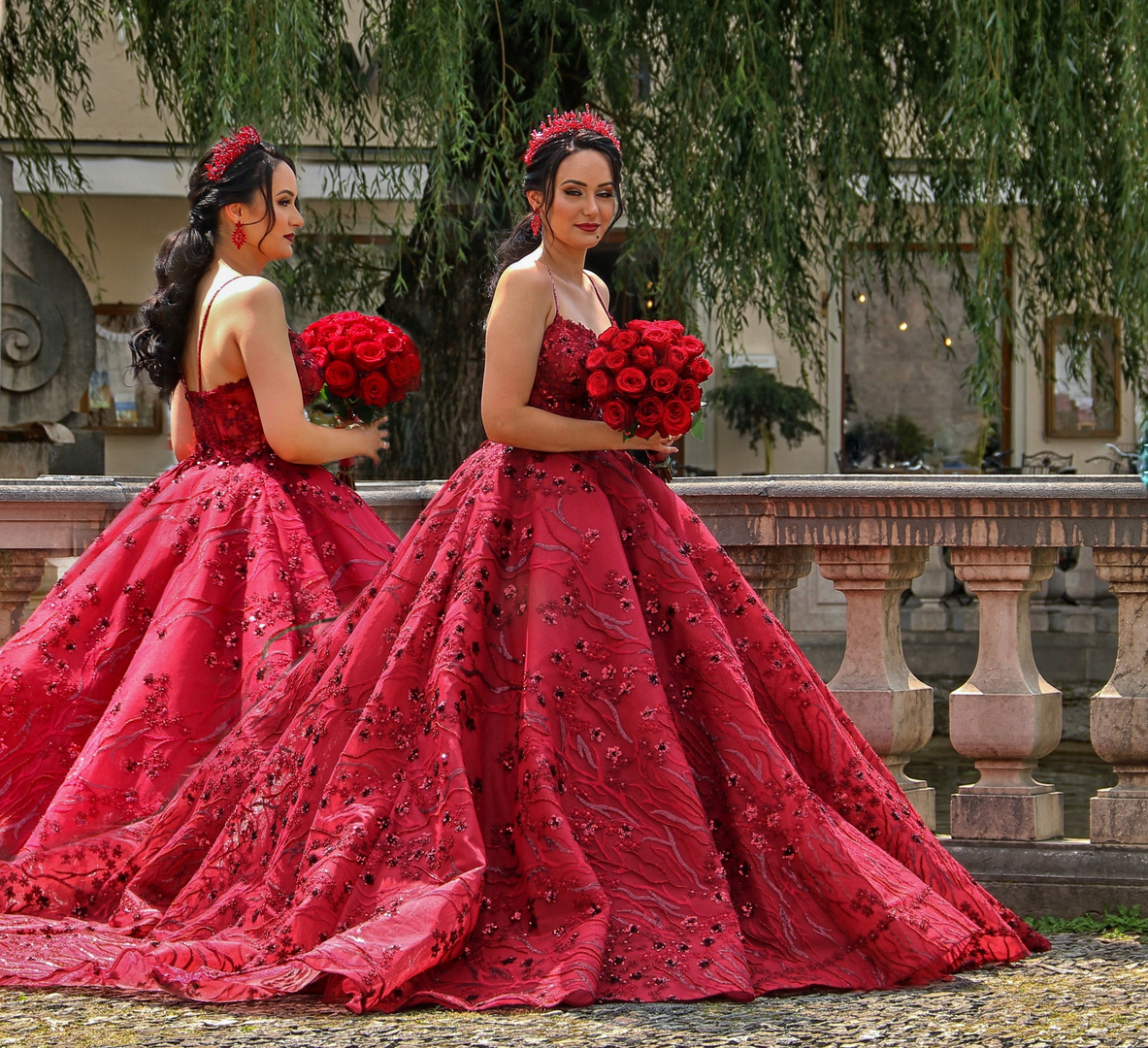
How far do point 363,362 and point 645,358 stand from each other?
3.46 feet

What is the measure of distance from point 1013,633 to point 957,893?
0.93 meters

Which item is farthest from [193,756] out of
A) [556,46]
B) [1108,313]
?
[1108,313]

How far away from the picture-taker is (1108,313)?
7.16m

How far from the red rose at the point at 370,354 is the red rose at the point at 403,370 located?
0.03 m

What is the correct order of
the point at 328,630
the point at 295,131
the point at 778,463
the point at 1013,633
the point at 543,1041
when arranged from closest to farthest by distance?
the point at 543,1041
the point at 328,630
the point at 1013,633
the point at 295,131
the point at 778,463

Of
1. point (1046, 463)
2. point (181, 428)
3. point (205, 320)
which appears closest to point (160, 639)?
point (181, 428)

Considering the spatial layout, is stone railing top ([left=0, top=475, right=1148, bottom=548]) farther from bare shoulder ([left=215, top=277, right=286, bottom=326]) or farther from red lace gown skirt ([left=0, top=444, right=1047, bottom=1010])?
bare shoulder ([left=215, top=277, right=286, bottom=326])

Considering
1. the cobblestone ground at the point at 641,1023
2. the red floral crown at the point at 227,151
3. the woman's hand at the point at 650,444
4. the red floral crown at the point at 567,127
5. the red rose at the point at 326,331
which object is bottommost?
the cobblestone ground at the point at 641,1023

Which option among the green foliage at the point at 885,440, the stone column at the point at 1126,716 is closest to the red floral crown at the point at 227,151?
the stone column at the point at 1126,716

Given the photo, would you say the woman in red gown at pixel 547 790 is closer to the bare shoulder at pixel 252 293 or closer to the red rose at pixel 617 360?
the red rose at pixel 617 360

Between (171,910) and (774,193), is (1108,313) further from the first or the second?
(171,910)

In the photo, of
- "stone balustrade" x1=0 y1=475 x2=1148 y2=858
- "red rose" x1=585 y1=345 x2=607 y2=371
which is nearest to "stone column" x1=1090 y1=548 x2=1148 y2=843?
"stone balustrade" x1=0 y1=475 x2=1148 y2=858

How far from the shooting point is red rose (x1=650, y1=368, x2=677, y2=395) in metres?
3.26

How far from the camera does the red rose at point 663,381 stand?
3262 millimetres
